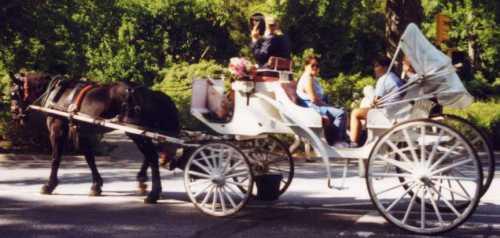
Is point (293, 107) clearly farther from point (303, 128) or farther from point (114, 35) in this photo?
point (114, 35)

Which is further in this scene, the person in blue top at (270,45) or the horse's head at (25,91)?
the horse's head at (25,91)

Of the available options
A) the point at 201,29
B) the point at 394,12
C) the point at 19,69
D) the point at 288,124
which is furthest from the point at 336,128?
the point at 201,29

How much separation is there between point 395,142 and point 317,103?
1.23 m

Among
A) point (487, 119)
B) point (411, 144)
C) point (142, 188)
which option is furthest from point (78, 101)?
point (487, 119)

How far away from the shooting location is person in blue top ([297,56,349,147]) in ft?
30.8

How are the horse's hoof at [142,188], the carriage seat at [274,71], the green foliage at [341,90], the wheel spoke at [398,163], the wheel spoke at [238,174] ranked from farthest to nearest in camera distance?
the green foliage at [341,90] < the horse's hoof at [142,188] < the carriage seat at [274,71] < the wheel spoke at [238,174] < the wheel spoke at [398,163]

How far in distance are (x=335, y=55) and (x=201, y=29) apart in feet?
27.6

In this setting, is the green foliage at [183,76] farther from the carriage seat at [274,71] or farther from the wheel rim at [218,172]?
the wheel rim at [218,172]

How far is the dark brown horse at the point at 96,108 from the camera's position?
10.7 meters

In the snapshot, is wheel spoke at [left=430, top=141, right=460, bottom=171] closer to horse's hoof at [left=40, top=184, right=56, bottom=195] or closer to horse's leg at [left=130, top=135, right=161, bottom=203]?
horse's leg at [left=130, top=135, right=161, bottom=203]

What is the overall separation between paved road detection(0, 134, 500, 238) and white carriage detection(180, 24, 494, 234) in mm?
331

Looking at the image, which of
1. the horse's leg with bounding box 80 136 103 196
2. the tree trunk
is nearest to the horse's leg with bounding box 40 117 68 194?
the horse's leg with bounding box 80 136 103 196

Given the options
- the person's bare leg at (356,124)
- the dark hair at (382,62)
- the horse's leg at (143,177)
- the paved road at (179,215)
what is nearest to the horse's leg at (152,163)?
the paved road at (179,215)

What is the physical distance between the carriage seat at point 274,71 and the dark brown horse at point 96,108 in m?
1.57
